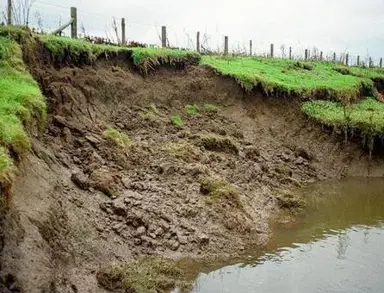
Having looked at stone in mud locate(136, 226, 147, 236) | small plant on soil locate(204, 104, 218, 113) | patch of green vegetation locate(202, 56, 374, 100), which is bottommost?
stone in mud locate(136, 226, 147, 236)

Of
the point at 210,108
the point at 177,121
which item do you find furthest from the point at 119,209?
the point at 210,108

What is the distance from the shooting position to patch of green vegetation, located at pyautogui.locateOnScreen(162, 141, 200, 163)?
1212cm

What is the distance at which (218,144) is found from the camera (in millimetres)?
13930

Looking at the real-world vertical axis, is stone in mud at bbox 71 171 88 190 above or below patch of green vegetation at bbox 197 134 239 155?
above

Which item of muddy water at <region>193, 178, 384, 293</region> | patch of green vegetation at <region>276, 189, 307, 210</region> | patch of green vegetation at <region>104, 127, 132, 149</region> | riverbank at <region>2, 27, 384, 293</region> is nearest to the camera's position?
riverbank at <region>2, 27, 384, 293</region>

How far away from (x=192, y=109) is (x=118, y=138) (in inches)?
186

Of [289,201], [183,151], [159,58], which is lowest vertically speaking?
[289,201]

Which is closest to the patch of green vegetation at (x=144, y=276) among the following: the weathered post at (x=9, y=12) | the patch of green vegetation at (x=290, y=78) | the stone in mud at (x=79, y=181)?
the stone in mud at (x=79, y=181)

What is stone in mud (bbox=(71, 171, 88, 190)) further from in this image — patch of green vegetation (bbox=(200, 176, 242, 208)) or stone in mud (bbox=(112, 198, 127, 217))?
patch of green vegetation (bbox=(200, 176, 242, 208))

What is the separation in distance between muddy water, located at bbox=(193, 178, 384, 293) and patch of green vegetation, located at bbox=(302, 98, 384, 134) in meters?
3.77

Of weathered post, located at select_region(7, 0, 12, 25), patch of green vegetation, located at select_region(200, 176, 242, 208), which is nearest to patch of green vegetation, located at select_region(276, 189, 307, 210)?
patch of green vegetation, located at select_region(200, 176, 242, 208)

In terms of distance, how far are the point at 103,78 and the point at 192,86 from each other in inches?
138

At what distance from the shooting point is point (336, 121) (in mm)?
16297

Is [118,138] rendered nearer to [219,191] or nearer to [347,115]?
[219,191]
